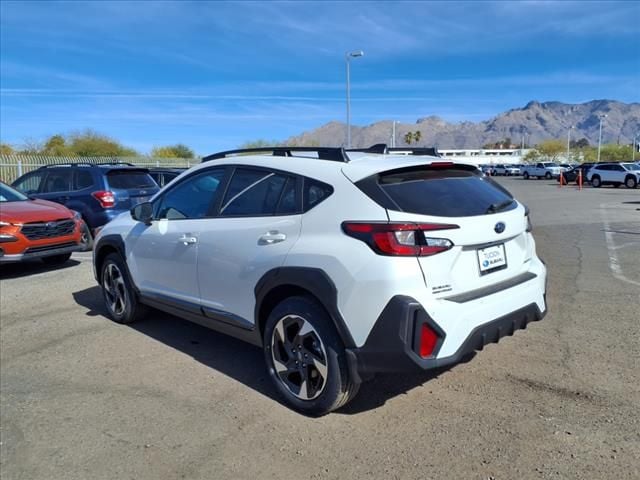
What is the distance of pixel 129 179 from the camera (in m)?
10.9

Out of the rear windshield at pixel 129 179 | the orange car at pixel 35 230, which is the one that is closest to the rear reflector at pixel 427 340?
the orange car at pixel 35 230

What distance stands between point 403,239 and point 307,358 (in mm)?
1092

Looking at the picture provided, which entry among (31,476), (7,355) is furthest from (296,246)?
(7,355)

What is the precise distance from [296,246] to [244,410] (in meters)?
1.25

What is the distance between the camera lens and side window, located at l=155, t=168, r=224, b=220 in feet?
14.7

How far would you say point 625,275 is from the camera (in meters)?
7.24

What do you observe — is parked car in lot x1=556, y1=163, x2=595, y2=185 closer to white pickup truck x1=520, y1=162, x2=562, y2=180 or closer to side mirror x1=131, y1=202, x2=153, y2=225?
white pickup truck x1=520, y1=162, x2=562, y2=180

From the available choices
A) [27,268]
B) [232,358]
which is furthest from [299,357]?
[27,268]

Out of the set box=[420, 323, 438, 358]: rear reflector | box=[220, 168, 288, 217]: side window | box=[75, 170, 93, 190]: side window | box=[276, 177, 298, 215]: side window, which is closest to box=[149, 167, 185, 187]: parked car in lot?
box=[75, 170, 93, 190]: side window

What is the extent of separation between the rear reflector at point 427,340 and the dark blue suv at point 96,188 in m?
8.72

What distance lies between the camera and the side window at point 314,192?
3492 millimetres

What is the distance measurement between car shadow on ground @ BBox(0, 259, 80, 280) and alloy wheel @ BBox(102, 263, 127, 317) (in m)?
3.48

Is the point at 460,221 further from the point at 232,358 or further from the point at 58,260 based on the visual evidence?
the point at 58,260

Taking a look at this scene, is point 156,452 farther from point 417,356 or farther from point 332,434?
point 417,356
